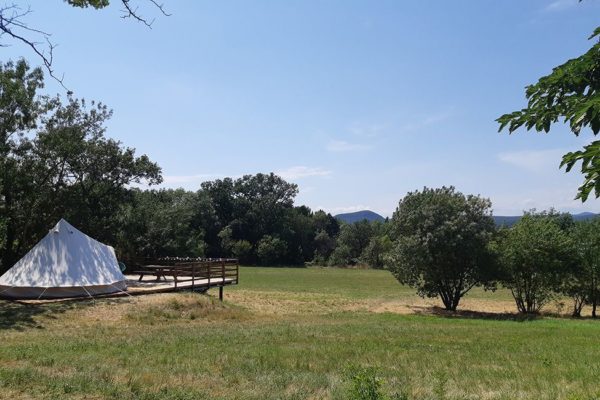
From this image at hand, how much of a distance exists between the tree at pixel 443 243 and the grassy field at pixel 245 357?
33.6 ft

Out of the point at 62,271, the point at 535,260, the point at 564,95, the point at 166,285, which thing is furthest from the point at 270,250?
the point at 564,95

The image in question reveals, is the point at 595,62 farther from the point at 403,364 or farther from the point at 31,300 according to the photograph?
the point at 31,300

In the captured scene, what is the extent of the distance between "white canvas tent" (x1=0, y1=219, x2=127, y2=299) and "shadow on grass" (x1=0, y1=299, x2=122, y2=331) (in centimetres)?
93

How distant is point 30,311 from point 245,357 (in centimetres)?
1126

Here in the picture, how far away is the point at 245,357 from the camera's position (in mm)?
10367

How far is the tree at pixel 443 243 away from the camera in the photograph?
28.4m

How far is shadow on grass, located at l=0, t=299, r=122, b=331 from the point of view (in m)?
16.1

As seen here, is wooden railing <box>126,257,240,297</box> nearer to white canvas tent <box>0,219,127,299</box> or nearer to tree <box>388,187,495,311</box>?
white canvas tent <box>0,219,127,299</box>

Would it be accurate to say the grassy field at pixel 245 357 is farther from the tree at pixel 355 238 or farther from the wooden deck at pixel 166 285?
the tree at pixel 355 238

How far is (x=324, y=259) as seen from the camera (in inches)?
4279

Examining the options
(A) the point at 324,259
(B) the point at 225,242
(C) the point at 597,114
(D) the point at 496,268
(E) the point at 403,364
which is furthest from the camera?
(A) the point at 324,259

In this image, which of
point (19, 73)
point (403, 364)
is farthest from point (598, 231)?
point (19, 73)

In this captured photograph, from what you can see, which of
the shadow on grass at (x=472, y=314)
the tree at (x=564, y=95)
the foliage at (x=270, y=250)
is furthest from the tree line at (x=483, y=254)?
the foliage at (x=270, y=250)

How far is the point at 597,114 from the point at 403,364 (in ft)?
27.0
